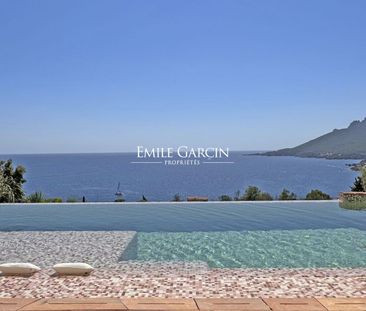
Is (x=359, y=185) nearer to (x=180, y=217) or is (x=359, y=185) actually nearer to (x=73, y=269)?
(x=180, y=217)

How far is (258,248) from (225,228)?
2.30 metres

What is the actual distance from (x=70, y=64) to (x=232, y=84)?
34.8ft

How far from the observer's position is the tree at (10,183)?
52.2 feet

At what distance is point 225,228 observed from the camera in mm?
10414

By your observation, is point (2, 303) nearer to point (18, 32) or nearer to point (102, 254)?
point (102, 254)

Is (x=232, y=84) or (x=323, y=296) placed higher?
(x=232, y=84)

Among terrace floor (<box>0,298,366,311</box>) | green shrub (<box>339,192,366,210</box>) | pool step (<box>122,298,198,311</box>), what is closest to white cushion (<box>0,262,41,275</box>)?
terrace floor (<box>0,298,366,311</box>)

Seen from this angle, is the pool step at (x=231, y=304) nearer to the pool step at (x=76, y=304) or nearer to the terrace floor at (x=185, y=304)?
→ the terrace floor at (x=185, y=304)

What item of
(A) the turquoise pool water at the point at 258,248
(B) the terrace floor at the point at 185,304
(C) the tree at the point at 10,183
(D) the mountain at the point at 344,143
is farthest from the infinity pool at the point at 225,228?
(D) the mountain at the point at 344,143

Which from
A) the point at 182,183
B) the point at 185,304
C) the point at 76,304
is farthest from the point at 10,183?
the point at 182,183

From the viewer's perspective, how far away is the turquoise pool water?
7.15 meters

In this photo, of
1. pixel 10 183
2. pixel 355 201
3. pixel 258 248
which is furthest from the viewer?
pixel 10 183

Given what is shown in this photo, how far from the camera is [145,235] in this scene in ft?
31.3

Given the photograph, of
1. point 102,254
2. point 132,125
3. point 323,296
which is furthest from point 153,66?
point 132,125
